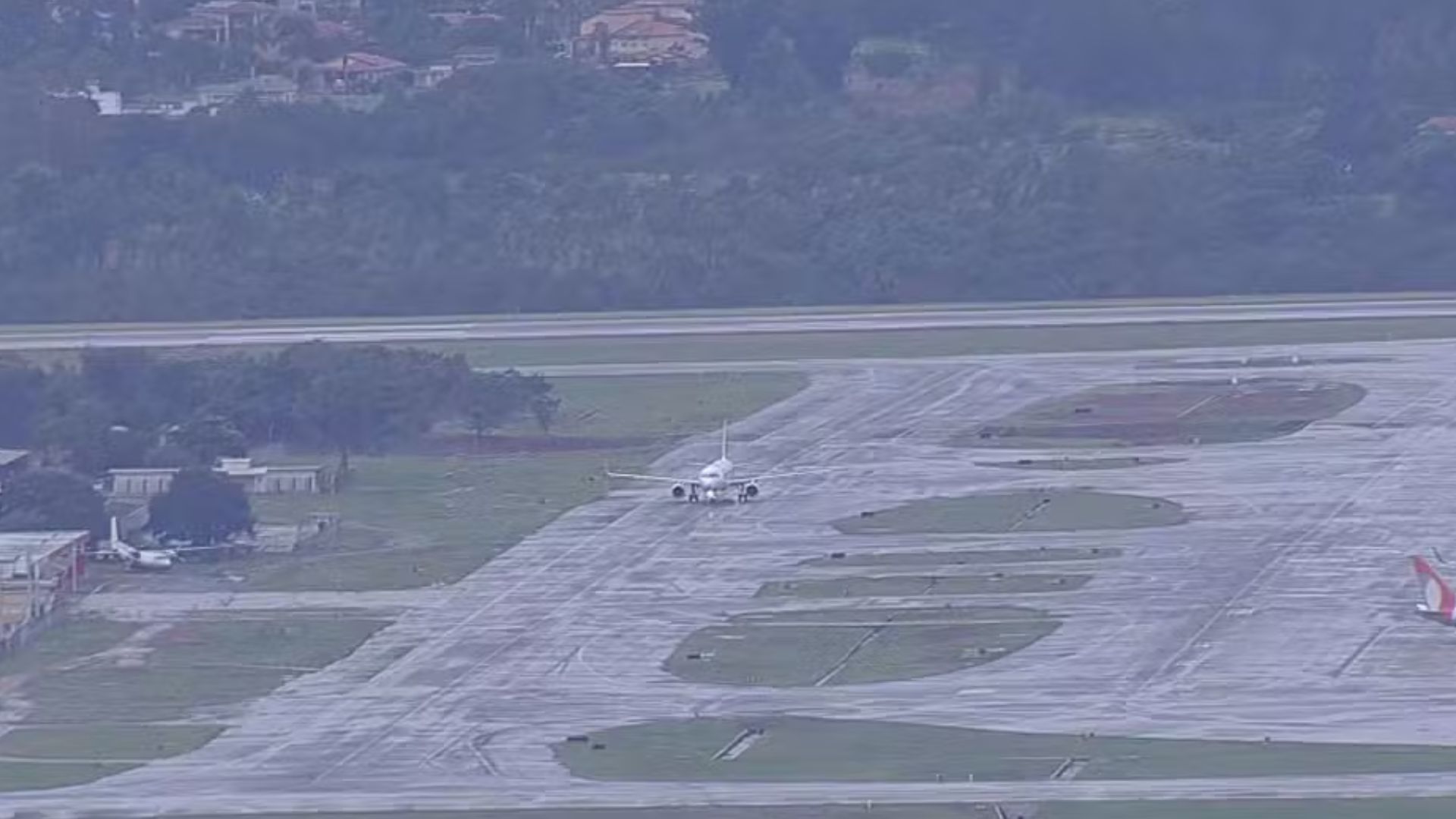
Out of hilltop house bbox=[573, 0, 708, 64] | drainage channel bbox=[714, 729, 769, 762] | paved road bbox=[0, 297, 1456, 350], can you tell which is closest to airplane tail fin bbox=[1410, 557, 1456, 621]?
drainage channel bbox=[714, 729, 769, 762]

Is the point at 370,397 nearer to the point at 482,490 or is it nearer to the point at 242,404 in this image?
the point at 242,404

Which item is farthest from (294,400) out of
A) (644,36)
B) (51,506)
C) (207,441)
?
(644,36)

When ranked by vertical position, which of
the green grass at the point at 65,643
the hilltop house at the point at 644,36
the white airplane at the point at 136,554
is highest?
the hilltop house at the point at 644,36

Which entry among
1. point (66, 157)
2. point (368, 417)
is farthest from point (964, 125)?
point (368, 417)

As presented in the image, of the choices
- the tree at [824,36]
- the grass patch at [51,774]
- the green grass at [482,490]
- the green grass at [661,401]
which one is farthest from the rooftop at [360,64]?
the grass patch at [51,774]

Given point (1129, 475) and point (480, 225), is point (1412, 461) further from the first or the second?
point (480, 225)

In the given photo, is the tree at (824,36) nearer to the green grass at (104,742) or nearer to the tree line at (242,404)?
the tree line at (242,404)
